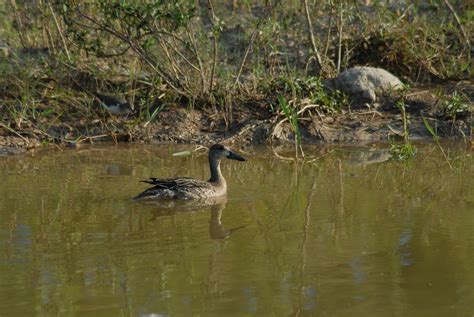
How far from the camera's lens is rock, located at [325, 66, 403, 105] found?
47.4ft

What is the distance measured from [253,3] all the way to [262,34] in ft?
7.72

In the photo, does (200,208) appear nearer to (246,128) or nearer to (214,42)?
(246,128)

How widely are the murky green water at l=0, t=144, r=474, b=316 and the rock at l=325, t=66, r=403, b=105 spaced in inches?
82.2

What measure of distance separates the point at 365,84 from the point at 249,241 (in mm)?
6318

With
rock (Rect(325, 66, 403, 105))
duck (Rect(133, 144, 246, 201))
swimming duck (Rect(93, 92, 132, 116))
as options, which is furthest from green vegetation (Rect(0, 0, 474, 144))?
duck (Rect(133, 144, 246, 201))

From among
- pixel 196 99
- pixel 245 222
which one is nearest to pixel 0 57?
pixel 196 99

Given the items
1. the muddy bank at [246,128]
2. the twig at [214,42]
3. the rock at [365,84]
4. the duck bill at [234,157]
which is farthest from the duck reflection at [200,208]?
the rock at [365,84]

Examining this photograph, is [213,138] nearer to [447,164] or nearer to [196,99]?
[196,99]

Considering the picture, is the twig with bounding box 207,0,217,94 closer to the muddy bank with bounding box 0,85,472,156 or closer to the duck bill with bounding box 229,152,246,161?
the muddy bank with bounding box 0,85,472,156

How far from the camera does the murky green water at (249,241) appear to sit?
23.2 ft

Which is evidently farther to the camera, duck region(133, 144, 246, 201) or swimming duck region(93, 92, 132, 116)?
swimming duck region(93, 92, 132, 116)

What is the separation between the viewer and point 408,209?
32.1 ft

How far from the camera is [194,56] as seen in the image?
1476 cm

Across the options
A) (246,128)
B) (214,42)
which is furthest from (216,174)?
(214,42)
